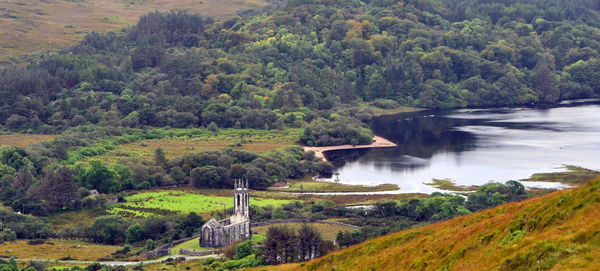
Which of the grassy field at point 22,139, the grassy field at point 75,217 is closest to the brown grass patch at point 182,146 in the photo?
the grassy field at point 22,139

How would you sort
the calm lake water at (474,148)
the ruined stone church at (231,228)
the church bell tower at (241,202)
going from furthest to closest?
the calm lake water at (474,148), the church bell tower at (241,202), the ruined stone church at (231,228)

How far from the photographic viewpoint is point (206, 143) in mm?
126875

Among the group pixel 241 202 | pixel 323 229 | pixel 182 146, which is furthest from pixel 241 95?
pixel 323 229

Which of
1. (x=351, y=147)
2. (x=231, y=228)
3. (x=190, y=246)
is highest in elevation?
(x=231, y=228)

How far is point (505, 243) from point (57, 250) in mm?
44928

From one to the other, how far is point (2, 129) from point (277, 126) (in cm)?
3576

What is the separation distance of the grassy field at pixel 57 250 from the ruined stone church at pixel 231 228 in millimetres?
7118

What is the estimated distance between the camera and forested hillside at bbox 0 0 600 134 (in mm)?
143625

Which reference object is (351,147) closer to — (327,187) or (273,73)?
(327,187)

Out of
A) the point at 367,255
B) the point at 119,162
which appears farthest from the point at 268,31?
the point at 367,255

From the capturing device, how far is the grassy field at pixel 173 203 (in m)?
87.9

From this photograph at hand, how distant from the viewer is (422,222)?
77938 millimetres

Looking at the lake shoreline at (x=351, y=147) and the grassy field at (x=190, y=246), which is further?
the lake shoreline at (x=351, y=147)

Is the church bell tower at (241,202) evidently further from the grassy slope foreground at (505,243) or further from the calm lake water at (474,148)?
the calm lake water at (474,148)
